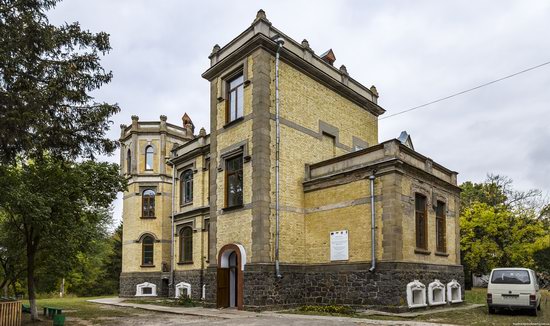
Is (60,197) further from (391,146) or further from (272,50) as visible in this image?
(391,146)

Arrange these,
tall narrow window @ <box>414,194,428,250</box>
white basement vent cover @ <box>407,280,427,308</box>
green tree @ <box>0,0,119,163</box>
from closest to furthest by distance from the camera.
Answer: green tree @ <box>0,0,119,163</box>, white basement vent cover @ <box>407,280,427,308</box>, tall narrow window @ <box>414,194,428,250</box>

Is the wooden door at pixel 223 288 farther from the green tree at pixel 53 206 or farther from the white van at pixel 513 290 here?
the white van at pixel 513 290

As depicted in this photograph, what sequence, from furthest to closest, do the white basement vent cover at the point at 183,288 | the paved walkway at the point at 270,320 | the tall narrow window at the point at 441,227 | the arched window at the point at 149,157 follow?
the arched window at the point at 149,157 < the white basement vent cover at the point at 183,288 < the tall narrow window at the point at 441,227 < the paved walkway at the point at 270,320

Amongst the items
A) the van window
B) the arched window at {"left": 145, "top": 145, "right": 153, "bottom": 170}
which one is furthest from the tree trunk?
the van window

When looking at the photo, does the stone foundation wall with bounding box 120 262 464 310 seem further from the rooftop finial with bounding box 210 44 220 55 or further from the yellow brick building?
the rooftop finial with bounding box 210 44 220 55

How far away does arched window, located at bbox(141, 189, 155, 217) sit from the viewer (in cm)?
3331

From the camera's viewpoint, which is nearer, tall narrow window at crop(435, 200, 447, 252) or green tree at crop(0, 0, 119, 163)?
green tree at crop(0, 0, 119, 163)

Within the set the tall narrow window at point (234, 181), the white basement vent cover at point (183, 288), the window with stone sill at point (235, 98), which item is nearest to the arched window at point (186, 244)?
the white basement vent cover at point (183, 288)

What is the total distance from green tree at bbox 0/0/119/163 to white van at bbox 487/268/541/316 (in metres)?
14.1

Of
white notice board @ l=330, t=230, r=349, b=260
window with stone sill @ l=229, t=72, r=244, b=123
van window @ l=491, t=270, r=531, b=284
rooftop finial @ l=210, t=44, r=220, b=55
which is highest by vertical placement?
rooftop finial @ l=210, t=44, r=220, b=55

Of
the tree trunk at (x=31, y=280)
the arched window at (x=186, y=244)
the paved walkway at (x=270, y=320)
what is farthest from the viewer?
the arched window at (x=186, y=244)

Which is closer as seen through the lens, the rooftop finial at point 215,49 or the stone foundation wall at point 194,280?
the rooftop finial at point 215,49

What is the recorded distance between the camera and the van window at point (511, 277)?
16.2 m

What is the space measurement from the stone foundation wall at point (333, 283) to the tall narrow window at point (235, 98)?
23.3ft
